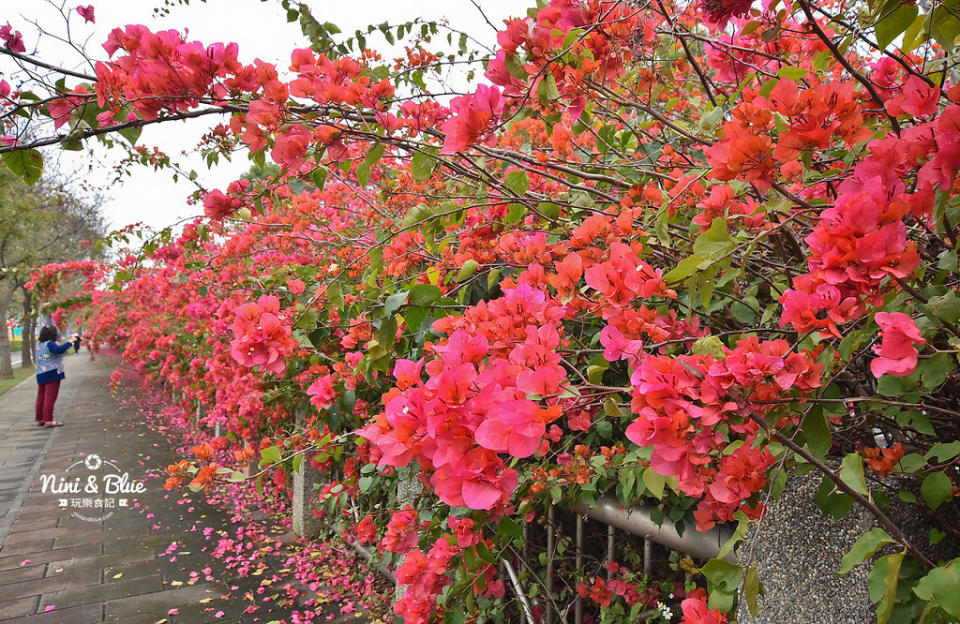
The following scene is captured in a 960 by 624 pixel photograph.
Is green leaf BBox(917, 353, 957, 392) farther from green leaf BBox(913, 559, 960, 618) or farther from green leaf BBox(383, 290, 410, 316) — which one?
green leaf BBox(383, 290, 410, 316)

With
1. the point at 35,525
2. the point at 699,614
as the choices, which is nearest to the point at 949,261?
the point at 699,614

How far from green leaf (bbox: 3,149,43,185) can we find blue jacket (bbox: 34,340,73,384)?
27.3ft

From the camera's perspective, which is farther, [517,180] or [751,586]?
[517,180]

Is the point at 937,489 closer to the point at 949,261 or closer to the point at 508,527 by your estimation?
→ the point at 949,261

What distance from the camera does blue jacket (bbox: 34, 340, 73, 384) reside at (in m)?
8.25

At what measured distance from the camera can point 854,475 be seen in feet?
2.57

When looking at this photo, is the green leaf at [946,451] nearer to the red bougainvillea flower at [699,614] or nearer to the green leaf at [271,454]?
the red bougainvillea flower at [699,614]

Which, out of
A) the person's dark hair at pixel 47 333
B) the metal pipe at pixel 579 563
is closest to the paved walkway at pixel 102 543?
the person's dark hair at pixel 47 333

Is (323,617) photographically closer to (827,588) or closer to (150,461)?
(827,588)

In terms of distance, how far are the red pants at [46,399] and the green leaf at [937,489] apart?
1040 centimetres

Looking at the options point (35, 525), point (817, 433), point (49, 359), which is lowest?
point (35, 525)

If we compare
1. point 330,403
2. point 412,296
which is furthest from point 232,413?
point 412,296

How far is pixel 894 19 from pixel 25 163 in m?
1.80

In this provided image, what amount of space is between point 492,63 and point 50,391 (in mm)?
9951
